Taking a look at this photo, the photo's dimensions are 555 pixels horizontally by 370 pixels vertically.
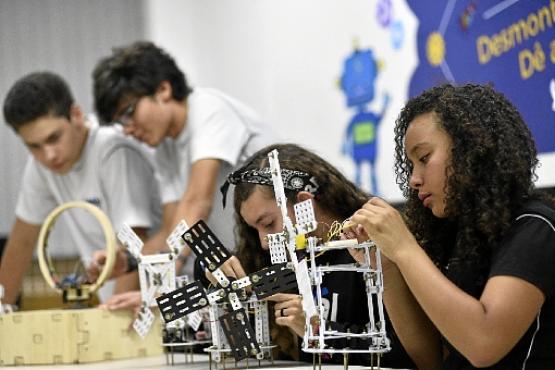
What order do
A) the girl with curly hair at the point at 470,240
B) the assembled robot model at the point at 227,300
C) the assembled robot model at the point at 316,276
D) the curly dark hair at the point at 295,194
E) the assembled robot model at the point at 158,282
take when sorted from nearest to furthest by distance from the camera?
the girl with curly hair at the point at 470,240 < the assembled robot model at the point at 316,276 < the assembled robot model at the point at 227,300 < the curly dark hair at the point at 295,194 < the assembled robot model at the point at 158,282

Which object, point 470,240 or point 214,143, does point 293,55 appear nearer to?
point 214,143

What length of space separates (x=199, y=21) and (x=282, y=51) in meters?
0.78

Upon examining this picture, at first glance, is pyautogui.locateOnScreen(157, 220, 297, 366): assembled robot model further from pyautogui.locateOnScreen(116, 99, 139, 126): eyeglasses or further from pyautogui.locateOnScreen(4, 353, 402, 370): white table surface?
pyautogui.locateOnScreen(116, 99, 139, 126): eyeglasses

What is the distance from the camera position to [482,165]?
1496 mm

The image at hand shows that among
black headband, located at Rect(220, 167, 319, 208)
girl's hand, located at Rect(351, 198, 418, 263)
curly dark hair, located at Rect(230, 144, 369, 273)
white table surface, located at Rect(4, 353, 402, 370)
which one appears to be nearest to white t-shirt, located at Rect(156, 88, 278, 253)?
white table surface, located at Rect(4, 353, 402, 370)

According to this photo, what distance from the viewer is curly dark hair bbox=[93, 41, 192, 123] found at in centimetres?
279

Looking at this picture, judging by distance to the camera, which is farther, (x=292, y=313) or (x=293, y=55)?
(x=293, y=55)

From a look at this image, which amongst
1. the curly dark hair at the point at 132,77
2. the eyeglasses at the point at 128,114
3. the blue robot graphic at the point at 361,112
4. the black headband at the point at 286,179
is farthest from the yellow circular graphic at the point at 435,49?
the black headband at the point at 286,179

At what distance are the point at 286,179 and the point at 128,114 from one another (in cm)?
105

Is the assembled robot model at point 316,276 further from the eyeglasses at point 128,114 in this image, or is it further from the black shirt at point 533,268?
the eyeglasses at point 128,114

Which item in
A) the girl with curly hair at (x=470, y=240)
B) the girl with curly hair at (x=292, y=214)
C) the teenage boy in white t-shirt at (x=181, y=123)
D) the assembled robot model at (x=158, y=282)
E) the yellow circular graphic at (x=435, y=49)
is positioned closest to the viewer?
the girl with curly hair at (x=470, y=240)

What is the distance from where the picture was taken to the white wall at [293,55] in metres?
3.17

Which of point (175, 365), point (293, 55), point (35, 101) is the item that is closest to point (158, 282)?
point (175, 365)

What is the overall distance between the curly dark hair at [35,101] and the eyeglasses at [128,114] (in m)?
0.25
